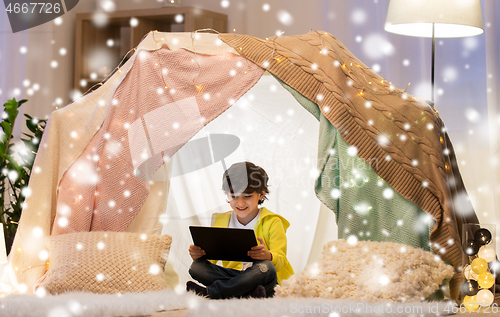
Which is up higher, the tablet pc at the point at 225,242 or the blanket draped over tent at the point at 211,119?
the blanket draped over tent at the point at 211,119

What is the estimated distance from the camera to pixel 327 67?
1.68 metres

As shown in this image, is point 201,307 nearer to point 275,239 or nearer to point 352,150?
point 275,239

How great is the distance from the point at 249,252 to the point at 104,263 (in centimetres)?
42

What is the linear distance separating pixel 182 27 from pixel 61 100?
0.79 m

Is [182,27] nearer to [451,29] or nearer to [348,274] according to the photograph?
[451,29]

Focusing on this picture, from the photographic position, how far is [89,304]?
132 cm

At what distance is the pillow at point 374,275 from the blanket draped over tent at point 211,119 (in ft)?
0.33

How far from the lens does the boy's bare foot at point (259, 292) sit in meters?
1.59

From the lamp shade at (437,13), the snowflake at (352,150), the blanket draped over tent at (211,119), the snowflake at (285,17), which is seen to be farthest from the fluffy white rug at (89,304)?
the snowflake at (285,17)

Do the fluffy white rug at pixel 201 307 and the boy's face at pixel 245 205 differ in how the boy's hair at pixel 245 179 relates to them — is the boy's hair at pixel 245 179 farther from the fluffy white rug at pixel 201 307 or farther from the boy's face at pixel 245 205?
the fluffy white rug at pixel 201 307

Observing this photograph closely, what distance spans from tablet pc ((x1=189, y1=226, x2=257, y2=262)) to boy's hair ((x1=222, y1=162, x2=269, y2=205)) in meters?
0.33

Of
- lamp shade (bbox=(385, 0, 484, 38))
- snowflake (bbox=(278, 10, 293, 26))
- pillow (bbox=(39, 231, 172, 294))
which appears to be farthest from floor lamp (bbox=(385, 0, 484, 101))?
pillow (bbox=(39, 231, 172, 294))

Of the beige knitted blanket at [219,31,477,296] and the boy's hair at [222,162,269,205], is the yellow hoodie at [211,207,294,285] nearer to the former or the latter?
the boy's hair at [222,162,269,205]

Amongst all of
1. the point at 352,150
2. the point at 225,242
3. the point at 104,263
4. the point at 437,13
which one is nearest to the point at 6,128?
the point at 104,263
